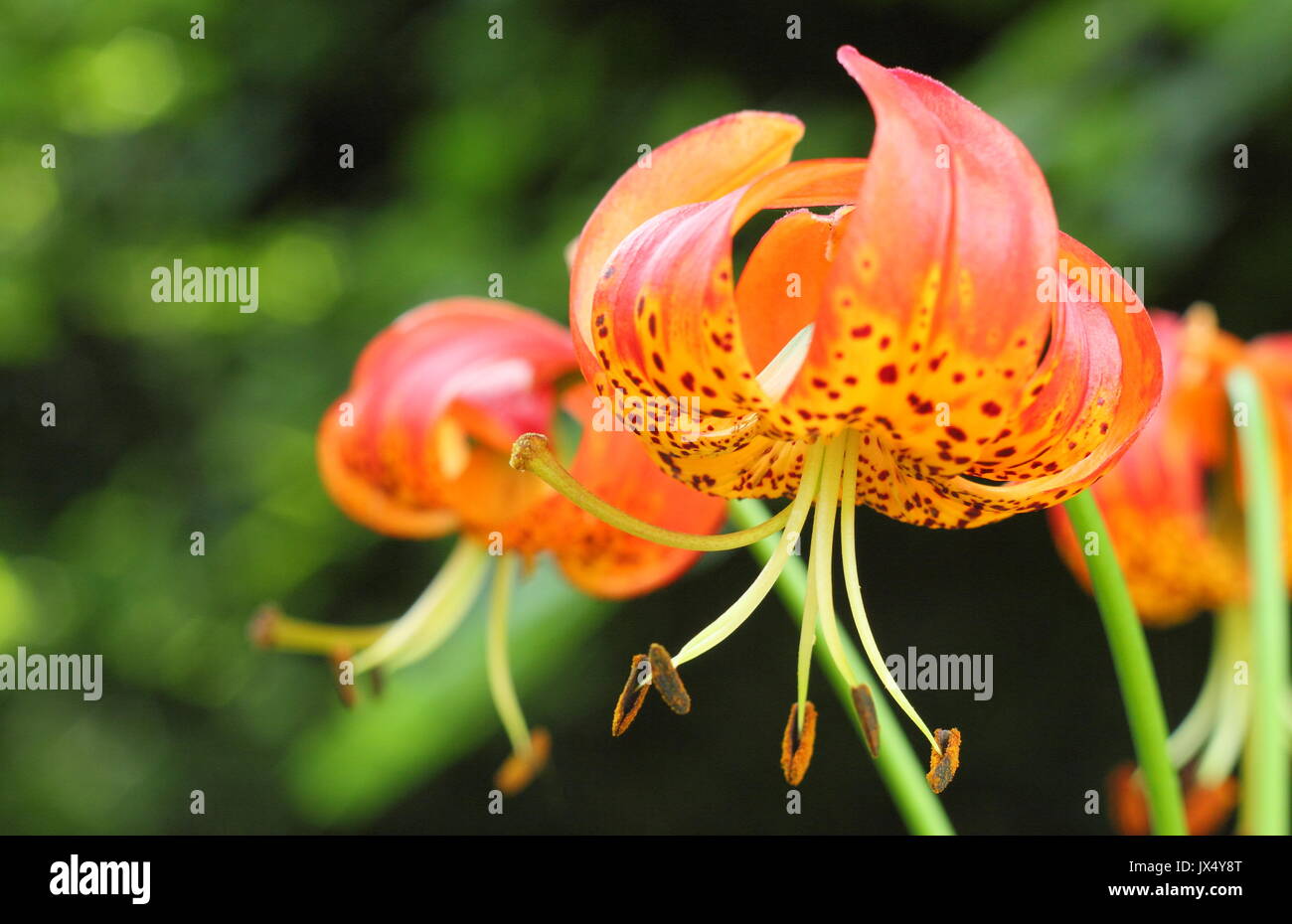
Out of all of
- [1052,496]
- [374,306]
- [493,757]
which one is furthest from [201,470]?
[1052,496]

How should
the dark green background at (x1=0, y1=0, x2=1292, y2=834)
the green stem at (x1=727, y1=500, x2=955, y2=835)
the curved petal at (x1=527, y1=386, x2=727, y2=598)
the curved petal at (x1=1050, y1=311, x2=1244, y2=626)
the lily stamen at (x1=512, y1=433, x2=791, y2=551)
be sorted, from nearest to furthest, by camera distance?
the lily stamen at (x1=512, y1=433, x2=791, y2=551) < the green stem at (x1=727, y1=500, x2=955, y2=835) < the curved petal at (x1=527, y1=386, x2=727, y2=598) < the curved petal at (x1=1050, y1=311, x2=1244, y2=626) < the dark green background at (x1=0, y1=0, x2=1292, y2=834)

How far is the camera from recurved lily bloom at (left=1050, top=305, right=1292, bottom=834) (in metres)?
1.06

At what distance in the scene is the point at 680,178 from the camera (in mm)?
661

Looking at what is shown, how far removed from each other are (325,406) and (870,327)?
1.96 metres

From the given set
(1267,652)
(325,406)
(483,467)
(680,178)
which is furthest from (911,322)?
(325,406)

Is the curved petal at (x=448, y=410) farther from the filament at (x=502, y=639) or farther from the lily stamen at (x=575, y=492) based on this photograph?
the lily stamen at (x=575, y=492)

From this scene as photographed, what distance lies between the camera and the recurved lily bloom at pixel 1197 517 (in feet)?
3.49

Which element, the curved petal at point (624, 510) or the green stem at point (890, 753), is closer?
the green stem at point (890, 753)

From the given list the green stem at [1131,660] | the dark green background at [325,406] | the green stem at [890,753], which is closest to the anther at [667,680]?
the green stem at [890,753]

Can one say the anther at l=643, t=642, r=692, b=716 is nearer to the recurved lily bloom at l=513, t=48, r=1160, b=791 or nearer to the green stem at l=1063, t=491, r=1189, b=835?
the recurved lily bloom at l=513, t=48, r=1160, b=791

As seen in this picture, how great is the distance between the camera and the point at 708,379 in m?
0.62

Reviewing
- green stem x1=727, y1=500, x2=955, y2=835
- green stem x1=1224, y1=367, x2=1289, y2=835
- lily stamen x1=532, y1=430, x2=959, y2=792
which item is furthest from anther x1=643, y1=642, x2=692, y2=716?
green stem x1=1224, y1=367, x2=1289, y2=835

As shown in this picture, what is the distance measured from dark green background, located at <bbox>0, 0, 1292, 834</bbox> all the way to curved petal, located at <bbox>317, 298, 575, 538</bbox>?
1.01 meters

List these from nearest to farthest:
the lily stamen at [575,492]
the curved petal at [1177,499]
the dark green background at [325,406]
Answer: the lily stamen at [575,492] < the curved petal at [1177,499] < the dark green background at [325,406]
